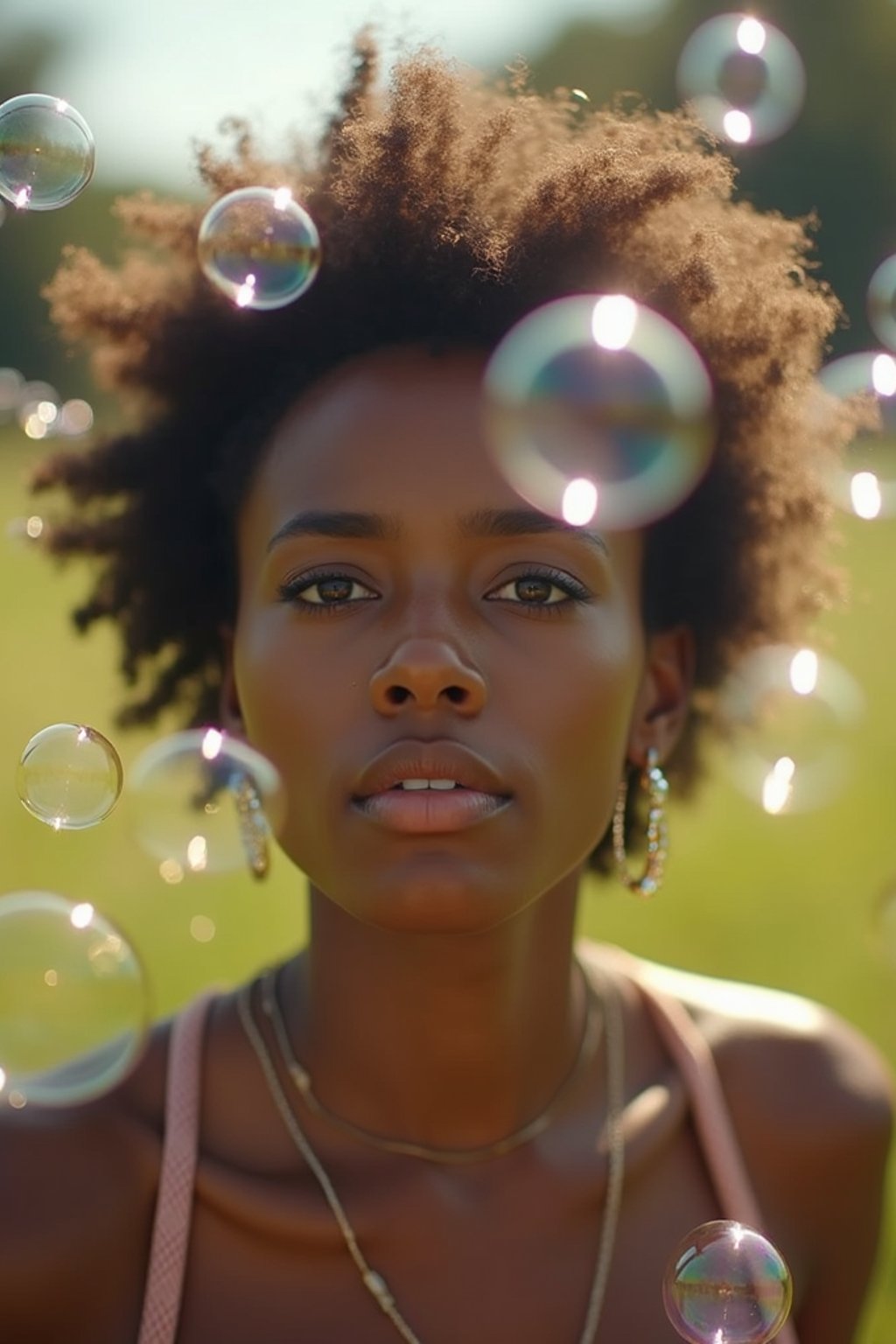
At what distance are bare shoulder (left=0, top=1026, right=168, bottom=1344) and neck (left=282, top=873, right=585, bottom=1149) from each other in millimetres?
278

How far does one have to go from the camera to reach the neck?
2342mm

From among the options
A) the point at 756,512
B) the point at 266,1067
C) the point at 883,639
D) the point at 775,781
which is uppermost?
the point at 756,512

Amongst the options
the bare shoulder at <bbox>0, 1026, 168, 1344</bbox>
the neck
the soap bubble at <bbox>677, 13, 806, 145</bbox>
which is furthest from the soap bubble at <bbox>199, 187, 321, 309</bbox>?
the bare shoulder at <bbox>0, 1026, 168, 1344</bbox>

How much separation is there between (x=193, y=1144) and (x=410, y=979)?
1.10 feet

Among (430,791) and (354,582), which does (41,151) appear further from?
(430,791)

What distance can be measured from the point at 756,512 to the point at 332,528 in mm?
816

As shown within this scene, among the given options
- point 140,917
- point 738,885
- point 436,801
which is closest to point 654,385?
point 436,801

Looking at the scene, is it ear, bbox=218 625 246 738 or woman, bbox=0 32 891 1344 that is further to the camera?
Answer: ear, bbox=218 625 246 738

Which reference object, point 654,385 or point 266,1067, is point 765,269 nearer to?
point 654,385

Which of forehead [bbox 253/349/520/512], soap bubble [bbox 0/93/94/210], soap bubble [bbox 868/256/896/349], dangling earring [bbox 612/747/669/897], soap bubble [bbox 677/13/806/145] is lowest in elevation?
dangling earring [bbox 612/747/669/897]

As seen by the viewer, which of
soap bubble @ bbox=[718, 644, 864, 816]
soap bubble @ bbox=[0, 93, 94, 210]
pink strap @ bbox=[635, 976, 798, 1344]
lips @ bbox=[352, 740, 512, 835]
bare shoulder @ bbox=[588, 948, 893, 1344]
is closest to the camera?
lips @ bbox=[352, 740, 512, 835]

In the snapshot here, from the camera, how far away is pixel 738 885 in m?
6.66

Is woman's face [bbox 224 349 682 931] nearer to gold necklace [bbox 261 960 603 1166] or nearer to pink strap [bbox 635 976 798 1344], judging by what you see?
gold necklace [bbox 261 960 603 1166]

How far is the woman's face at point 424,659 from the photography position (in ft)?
6.84
